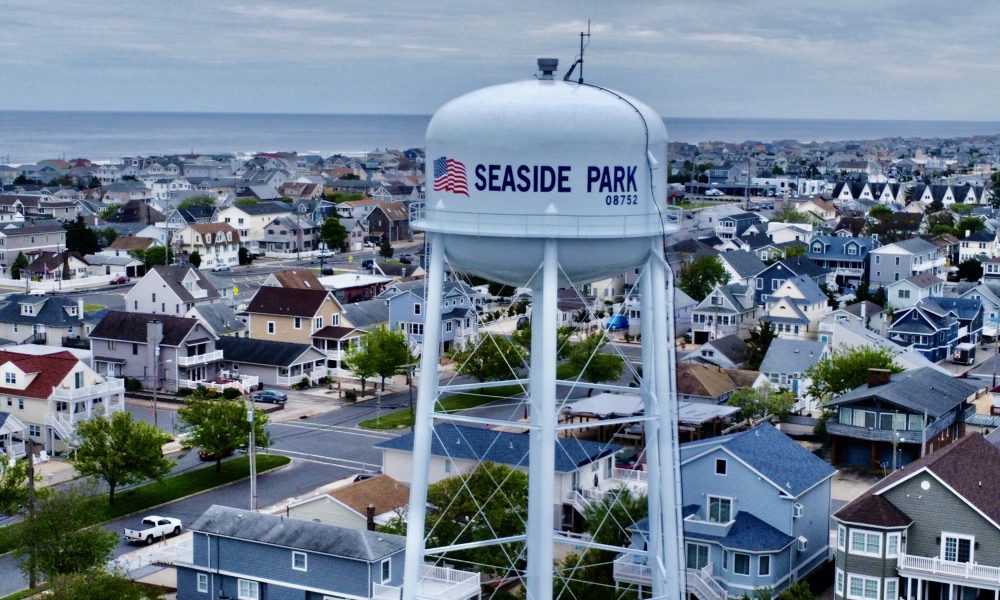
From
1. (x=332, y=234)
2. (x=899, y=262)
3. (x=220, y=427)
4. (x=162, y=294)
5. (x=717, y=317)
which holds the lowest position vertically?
(x=220, y=427)

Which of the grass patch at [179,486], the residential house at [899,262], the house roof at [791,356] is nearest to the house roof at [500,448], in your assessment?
the grass patch at [179,486]

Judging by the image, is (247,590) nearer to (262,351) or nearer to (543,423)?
(543,423)

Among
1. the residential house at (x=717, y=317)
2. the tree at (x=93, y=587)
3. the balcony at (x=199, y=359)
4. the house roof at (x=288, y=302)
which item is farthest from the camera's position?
the residential house at (x=717, y=317)

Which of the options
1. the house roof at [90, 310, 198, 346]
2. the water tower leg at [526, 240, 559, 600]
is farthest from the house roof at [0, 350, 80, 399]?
the water tower leg at [526, 240, 559, 600]

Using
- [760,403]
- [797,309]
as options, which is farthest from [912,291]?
[760,403]

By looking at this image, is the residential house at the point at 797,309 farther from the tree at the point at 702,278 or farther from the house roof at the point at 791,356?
the house roof at the point at 791,356

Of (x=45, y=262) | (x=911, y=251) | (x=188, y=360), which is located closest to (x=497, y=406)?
(x=188, y=360)
